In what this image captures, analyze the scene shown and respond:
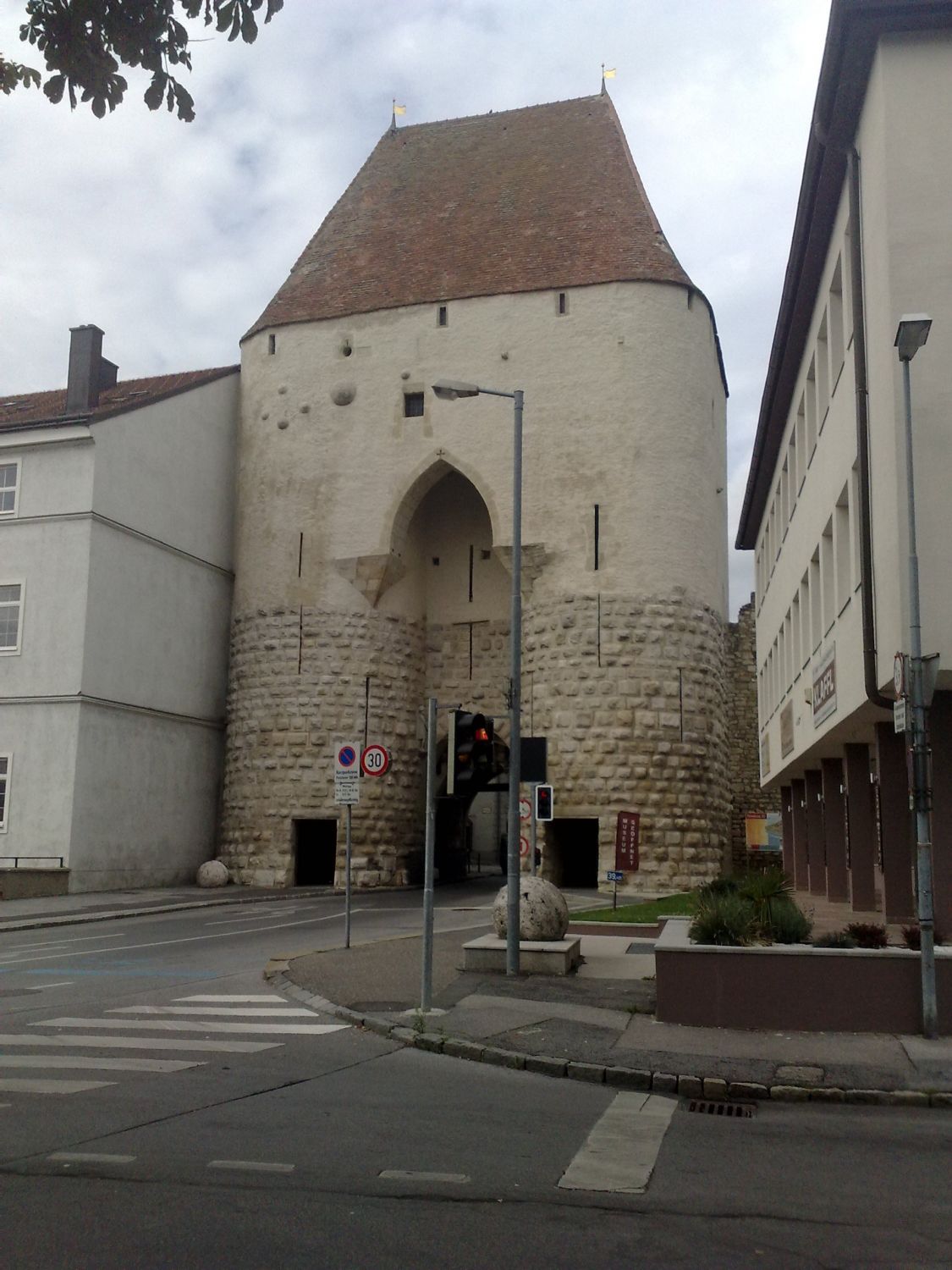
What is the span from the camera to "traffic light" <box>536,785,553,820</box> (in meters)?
20.5

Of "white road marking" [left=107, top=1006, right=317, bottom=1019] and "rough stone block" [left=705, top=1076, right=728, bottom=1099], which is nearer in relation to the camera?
"rough stone block" [left=705, top=1076, right=728, bottom=1099]

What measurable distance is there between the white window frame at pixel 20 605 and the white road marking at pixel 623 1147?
1027 inches

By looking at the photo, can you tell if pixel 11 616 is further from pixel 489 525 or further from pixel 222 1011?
pixel 222 1011

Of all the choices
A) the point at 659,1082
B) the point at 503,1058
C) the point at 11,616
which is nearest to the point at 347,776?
the point at 503,1058

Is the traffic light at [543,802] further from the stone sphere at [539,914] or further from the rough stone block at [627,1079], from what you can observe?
the rough stone block at [627,1079]

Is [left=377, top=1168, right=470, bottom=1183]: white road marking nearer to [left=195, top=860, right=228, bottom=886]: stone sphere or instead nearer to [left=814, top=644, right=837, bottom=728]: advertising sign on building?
[left=814, top=644, right=837, bottom=728]: advertising sign on building

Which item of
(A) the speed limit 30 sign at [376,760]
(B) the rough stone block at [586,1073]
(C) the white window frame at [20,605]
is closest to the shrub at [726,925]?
(B) the rough stone block at [586,1073]

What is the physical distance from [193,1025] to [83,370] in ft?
98.6

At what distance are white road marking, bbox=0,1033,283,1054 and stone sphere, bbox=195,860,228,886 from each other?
25.7 m

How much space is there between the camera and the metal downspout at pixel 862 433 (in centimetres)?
1526

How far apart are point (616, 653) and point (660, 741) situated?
8.56ft

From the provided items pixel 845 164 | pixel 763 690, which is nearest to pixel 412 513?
pixel 763 690

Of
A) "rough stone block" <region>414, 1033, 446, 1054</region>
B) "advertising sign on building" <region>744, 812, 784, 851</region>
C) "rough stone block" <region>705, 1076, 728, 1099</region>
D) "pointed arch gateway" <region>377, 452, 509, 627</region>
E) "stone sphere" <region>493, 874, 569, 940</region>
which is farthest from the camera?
"advertising sign on building" <region>744, 812, 784, 851</region>

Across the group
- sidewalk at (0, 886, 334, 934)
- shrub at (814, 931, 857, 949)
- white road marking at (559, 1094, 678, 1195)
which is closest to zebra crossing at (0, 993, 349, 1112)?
white road marking at (559, 1094, 678, 1195)
